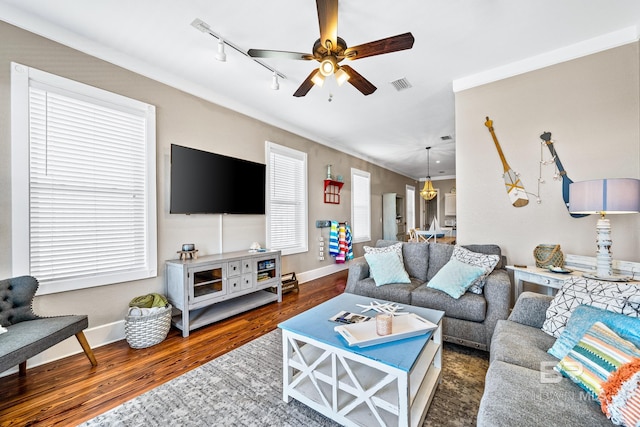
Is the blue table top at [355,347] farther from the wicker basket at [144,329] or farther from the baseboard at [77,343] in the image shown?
the baseboard at [77,343]

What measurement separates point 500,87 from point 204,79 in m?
3.34

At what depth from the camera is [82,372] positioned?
198cm

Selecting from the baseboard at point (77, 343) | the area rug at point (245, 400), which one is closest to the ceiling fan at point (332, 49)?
the area rug at point (245, 400)

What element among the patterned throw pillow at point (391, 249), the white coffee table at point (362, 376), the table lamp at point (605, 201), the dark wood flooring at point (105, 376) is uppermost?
the table lamp at point (605, 201)

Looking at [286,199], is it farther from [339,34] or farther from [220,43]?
[339,34]

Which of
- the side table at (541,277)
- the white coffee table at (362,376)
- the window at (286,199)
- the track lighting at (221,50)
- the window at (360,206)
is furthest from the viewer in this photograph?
the window at (360,206)

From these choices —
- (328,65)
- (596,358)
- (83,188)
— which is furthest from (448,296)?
(83,188)

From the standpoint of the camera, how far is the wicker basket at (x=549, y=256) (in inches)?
95.0

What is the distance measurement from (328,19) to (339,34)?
0.78m

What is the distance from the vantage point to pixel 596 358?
1091mm

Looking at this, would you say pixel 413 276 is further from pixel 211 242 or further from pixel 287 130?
pixel 287 130

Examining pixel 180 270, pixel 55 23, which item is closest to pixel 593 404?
pixel 180 270

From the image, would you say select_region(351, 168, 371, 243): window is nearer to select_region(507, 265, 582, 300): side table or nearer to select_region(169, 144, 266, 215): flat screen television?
select_region(169, 144, 266, 215): flat screen television

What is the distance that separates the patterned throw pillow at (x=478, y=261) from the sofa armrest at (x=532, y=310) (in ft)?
1.80
